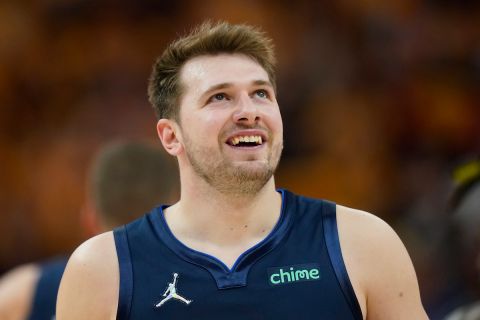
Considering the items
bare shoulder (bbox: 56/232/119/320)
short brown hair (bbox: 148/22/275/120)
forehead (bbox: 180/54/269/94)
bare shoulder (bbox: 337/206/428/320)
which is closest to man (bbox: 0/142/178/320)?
short brown hair (bbox: 148/22/275/120)

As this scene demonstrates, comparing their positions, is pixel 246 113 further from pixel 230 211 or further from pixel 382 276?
pixel 382 276

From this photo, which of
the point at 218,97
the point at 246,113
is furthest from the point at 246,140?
the point at 218,97

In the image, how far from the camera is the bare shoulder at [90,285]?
3.64m

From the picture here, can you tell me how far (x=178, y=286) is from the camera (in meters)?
3.67

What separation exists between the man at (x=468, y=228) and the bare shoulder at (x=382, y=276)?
1.07 m

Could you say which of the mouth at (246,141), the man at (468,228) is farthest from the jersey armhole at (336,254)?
the man at (468,228)

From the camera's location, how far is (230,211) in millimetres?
3838

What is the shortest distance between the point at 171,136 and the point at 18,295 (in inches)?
60.8

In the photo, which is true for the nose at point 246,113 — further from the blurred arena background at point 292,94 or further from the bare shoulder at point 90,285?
the blurred arena background at point 292,94

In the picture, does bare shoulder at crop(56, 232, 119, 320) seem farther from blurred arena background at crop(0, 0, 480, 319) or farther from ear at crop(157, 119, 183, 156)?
blurred arena background at crop(0, 0, 480, 319)

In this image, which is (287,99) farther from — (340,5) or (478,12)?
(478,12)

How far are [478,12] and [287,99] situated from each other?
81.6 inches

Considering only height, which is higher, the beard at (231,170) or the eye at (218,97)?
the eye at (218,97)

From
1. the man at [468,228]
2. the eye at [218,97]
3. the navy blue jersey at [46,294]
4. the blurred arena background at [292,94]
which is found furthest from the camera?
the blurred arena background at [292,94]
